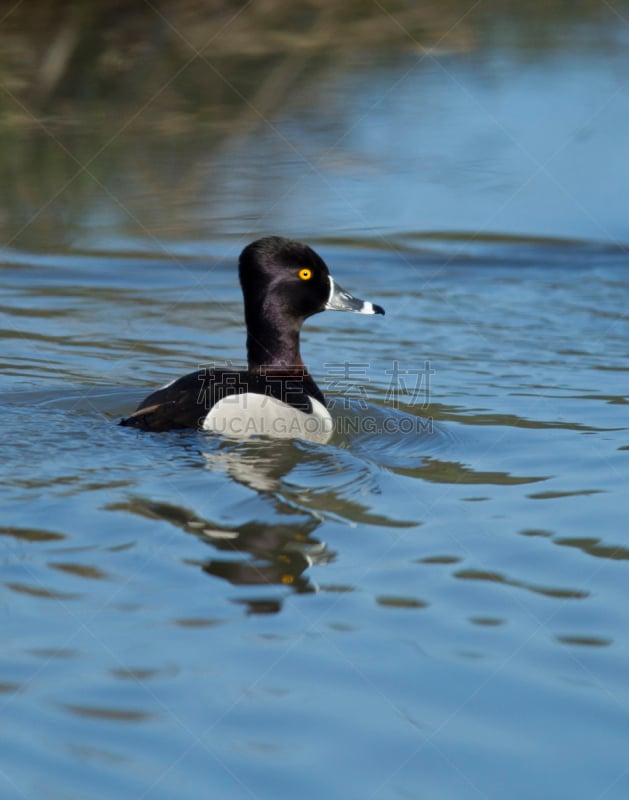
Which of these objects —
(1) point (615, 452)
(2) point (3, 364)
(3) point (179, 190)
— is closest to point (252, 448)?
(1) point (615, 452)

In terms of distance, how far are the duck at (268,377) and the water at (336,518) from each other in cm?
19

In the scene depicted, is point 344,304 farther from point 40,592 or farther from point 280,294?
point 40,592

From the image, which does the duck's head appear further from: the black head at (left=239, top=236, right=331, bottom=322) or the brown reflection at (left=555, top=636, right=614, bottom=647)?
the brown reflection at (left=555, top=636, right=614, bottom=647)

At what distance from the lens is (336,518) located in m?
5.84

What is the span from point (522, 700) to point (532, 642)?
1.47ft

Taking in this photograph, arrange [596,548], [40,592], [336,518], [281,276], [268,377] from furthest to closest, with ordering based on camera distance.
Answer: [268,377]
[281,276]
[336,518]
[596,548]
[40,592]

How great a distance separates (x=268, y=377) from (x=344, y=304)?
0.69 metres

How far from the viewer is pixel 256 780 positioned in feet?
12.1

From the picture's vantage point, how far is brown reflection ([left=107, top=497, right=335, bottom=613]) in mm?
5047

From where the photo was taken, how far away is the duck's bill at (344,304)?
315 inches

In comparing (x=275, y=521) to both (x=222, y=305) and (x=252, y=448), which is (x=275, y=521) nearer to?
(x=252, y=448)

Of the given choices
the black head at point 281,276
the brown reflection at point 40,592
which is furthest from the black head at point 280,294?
the brown reflection at point 40,592

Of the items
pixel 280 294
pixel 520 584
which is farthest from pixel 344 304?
pixel 520 584

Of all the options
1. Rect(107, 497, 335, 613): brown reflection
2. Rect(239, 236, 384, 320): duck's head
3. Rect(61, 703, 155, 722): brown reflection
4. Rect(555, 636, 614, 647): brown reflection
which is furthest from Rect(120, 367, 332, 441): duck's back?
Rect(61, 703, 155, 722): brown reflection
